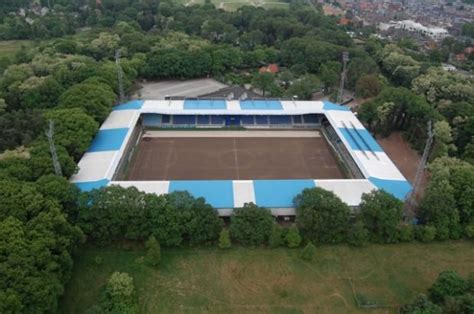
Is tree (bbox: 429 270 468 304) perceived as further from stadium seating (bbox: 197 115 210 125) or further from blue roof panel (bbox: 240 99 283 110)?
stadium seating (bbox: 197 115 210 125)

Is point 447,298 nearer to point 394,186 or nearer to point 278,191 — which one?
point 394,186

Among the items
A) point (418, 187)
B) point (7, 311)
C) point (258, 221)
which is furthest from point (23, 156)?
point (418, 187)

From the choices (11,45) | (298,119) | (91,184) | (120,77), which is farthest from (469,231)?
(11,45)

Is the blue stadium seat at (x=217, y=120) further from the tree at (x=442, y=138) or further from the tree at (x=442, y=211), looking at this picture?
the tree at (x=442, y=211)

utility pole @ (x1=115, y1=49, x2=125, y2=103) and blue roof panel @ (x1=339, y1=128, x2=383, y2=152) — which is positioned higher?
utility pole @ (x1=115, y1=49, x2=125, y2=103)

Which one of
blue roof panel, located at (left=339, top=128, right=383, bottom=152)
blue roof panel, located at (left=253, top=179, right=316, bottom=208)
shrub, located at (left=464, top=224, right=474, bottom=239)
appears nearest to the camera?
shrub, located at (left=464, top=224, right=474, bottom=239)

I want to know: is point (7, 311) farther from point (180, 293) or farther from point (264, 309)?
point (264, 309)

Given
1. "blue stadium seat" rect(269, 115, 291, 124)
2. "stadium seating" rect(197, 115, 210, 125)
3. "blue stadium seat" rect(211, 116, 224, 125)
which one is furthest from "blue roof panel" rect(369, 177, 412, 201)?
"stadium seating" rect(197, 115, 210, 125)
